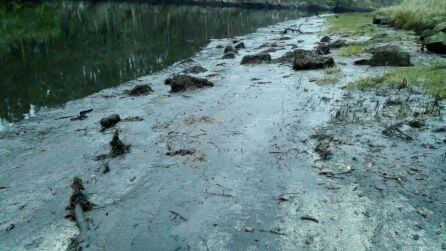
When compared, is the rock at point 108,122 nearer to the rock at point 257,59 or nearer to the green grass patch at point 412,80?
the green grass patch at point 412,80

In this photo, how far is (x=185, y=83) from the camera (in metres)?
14.7

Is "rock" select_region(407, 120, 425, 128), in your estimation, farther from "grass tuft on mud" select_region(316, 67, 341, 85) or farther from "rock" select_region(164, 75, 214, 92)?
"rock" select_region(164, 75, 214, 92)

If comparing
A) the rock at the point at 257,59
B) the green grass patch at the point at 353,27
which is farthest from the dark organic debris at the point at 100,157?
the green grass patch at the point at 353,27

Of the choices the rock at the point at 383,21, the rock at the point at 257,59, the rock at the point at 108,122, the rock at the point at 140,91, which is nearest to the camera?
the rock at the point at 108,122

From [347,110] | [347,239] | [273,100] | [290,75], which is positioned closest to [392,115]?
[347,110]

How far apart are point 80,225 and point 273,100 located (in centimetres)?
800

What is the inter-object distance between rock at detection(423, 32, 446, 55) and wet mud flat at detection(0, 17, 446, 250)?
7357mm

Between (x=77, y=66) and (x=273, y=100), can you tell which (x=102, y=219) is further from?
(x=77, y=66)

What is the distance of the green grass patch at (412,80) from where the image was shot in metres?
12.3

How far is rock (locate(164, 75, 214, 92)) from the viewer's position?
14.6 metres

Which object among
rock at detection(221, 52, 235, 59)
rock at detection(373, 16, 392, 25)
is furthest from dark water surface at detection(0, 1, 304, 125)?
rock at detection(373, 16, 392, 25)

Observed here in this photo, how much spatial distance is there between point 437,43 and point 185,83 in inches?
467

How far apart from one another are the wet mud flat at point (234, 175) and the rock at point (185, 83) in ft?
4.66

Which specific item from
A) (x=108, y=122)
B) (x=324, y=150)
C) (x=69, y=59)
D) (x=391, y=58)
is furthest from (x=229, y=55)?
(x=324, y=150)
